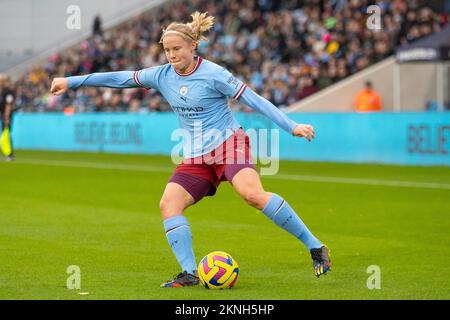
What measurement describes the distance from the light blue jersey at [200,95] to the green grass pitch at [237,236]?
1270mm

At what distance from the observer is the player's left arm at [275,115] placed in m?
8.12

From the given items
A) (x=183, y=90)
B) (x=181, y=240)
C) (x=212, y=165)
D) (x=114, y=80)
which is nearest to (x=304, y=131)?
(x=212, y=165)

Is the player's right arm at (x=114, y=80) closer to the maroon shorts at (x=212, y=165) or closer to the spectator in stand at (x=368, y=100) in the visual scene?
the maroon shorts at (x=212, y=165)

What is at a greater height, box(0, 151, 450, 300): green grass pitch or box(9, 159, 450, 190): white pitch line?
box(9, 159, 450, 190): white pitch line

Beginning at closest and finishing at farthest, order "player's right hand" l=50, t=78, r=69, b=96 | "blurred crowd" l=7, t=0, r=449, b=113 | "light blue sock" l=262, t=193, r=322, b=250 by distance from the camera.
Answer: "light blue sock" l=262, t=193, r=322, b=250, "player's right hand" l=50, t=78, r=69, b=96, "blurred crowd" l=7, t=0, r=449, b=113

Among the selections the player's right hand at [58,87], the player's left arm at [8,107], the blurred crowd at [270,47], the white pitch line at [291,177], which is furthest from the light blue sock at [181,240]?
the player's left arm at [8,107]

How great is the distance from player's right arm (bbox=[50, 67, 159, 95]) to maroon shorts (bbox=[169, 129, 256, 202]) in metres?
0.78

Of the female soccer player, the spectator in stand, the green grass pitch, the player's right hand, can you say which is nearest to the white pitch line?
the green grass pitch

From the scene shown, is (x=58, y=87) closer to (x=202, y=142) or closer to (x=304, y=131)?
(x=202, y=142)

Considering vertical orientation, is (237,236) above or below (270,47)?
below

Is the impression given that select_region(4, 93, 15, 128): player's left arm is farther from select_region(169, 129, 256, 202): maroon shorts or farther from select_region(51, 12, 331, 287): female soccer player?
select_region(169, 129, 256, 202): maroon shorts

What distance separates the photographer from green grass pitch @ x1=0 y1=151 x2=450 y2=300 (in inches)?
332

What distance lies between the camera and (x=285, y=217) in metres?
8.57

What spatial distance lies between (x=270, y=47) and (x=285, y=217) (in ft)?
79.2
